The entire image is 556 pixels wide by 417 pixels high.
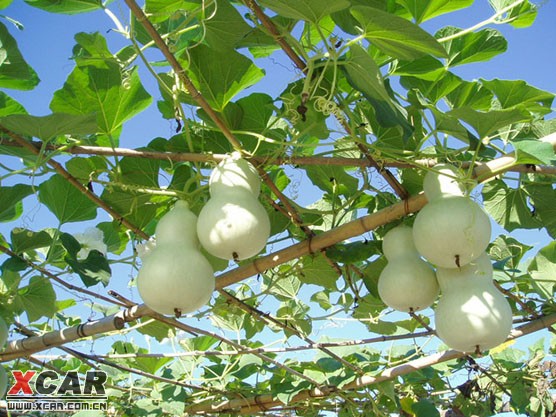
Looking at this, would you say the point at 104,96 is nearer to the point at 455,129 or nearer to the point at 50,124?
the point at 50,124

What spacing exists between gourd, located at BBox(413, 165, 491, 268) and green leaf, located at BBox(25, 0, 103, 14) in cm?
78

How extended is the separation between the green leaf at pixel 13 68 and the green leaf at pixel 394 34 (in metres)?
0.74

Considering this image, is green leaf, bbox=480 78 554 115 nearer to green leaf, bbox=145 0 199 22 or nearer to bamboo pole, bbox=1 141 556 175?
bamboo pole, bbox=1 141 556 175

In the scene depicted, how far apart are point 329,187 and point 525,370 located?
223 centimetres

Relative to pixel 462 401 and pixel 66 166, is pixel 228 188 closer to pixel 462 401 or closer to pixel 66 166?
pixel 66 166

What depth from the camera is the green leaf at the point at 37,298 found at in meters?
1.77

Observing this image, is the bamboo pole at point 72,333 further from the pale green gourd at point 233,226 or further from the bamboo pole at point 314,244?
the pale green gourd at point 233,226

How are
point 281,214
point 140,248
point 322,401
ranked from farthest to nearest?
point 322,401
point 281,214
point 140,248

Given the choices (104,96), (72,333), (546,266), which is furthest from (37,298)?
(546,266)

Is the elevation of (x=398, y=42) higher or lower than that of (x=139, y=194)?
lower

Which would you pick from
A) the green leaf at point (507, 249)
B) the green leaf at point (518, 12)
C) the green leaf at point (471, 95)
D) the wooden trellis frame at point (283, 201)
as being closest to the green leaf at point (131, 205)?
the wooden trellis frame at point (283, 201)

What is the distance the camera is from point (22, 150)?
3.99 ft

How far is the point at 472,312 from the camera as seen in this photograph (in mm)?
1009

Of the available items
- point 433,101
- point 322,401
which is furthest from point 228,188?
point 322,401
